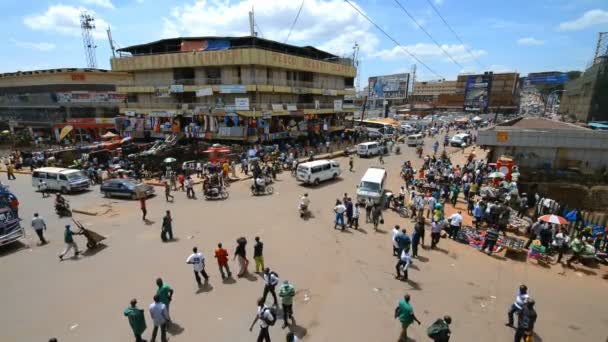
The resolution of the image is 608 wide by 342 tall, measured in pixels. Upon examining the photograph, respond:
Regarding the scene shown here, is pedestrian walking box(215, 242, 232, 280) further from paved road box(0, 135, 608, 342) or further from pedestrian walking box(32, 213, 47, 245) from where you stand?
pedestrian walking box(32, 213, 47, 245)

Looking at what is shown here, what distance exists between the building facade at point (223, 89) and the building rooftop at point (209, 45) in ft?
0.39

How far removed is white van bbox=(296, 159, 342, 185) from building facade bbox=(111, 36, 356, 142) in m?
13.4

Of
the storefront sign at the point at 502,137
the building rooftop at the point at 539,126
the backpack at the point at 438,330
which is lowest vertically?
the backpack at the point at 438,330

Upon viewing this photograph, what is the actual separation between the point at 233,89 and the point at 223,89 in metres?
1.23

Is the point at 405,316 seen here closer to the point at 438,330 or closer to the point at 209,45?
the point at 438,330

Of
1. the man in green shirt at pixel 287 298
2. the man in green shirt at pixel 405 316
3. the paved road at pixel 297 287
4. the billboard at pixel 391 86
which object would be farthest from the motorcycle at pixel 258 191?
the billboard at pixel 391 86

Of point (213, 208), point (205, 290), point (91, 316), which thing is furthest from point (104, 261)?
point (213, 208)

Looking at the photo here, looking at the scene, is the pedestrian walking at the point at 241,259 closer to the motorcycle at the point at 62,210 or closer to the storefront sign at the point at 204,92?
the motorcycle at the point at 62,210

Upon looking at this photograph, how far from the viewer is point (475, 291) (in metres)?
9.62

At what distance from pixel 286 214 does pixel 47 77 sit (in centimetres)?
5652

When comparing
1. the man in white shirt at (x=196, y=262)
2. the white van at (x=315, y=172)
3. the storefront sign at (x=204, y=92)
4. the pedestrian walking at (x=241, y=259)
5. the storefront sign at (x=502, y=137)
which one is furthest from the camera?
the storefront sign at (x=204, y=92)

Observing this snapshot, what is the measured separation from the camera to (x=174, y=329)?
767cm

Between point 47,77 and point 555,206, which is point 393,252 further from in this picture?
point 47,77

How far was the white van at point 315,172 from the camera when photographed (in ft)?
72.4
